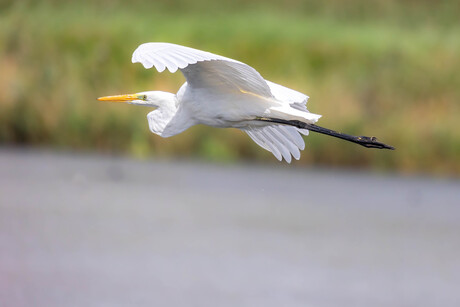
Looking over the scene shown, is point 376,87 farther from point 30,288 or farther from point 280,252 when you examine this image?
point 30,288

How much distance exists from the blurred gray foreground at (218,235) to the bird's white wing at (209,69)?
3.21 m

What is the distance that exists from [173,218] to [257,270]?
1322mm

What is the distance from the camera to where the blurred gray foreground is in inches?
294

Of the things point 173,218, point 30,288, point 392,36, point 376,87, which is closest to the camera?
point 30,288

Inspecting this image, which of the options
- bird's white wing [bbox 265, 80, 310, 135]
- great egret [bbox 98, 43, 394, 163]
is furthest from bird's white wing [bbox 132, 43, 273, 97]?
bird's white wing [bbox 265, 80, 310, 135]

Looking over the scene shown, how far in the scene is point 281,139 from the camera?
180 inches

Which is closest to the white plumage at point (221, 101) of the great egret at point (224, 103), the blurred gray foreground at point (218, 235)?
the great egret at point (224, 103)

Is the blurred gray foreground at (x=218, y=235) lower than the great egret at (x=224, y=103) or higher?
lower

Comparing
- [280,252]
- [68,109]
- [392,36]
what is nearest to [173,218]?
[280,252]

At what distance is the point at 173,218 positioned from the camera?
905 centimetres

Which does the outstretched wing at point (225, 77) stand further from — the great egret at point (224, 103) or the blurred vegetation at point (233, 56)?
the blurred vegetation at point (233, 56)

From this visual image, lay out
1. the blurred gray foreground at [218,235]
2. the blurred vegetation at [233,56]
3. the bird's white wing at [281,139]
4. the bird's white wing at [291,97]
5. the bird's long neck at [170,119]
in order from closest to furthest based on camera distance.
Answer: the bird's long neck at [170,119], the bird's white wing at [291,97], the bird's white wing at [281,139], the blurred gray foreground at [218,235], the blurred vegetation at [233,56]

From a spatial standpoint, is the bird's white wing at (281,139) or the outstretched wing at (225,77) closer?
the outstretched wing at (225,77)

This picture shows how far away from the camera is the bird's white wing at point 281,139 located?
4.54 metres
